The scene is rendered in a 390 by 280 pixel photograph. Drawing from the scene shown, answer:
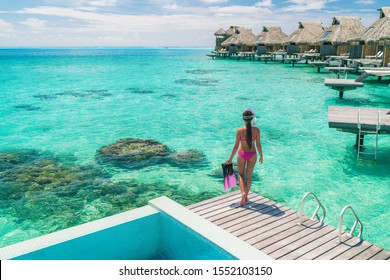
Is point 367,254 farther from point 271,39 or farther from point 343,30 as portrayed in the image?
point 271,39

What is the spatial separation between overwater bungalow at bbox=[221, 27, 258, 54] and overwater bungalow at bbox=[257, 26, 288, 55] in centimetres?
221

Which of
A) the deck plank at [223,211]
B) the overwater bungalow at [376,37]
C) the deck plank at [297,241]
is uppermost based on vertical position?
the overwater bungalow at [376,37]

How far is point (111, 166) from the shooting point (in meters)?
10.9

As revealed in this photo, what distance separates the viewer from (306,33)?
5531cm

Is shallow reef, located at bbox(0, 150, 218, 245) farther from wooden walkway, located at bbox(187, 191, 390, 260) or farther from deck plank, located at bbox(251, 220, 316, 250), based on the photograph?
deck plank, located at bbox(251, 220, 316, 250)

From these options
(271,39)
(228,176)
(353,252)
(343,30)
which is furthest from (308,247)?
(271,39)

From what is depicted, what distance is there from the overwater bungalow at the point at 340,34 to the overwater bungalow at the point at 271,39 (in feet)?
48.5

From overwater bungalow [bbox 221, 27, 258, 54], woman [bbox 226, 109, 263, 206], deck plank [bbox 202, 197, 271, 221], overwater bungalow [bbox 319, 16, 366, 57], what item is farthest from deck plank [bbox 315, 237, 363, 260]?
overwater bungalow [bbox 221, 27, 258, 54]

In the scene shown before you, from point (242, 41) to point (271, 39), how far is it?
8.69 m

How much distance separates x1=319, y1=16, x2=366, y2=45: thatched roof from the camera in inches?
1741

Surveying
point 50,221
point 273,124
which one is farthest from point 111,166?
point 273,124

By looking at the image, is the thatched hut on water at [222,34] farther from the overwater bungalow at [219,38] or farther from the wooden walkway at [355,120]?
the wooden walkway at [355,120]

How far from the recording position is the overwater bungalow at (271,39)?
63.4 metres

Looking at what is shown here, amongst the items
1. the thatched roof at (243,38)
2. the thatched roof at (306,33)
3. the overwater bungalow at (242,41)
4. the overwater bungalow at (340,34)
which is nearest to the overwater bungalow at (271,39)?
the overwater bungalow at (242,41)
